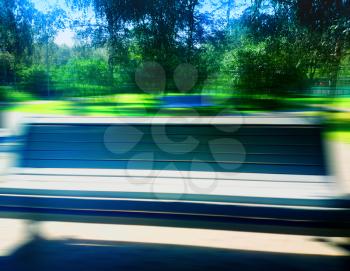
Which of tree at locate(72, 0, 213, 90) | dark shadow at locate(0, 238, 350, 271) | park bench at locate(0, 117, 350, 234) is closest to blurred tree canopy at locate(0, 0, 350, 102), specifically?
tree at locate(72, 0, 213, 90)

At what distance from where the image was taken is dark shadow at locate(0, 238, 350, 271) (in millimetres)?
2256

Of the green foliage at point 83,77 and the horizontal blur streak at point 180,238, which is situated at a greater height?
the green foliage at point 83,77

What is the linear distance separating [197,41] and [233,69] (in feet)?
1.30

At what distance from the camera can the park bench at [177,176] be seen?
6.03ft

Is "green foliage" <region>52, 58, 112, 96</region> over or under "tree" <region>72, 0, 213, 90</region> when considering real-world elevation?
under

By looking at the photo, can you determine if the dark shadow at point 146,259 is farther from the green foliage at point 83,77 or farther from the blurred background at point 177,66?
the green foliage at point 83,77

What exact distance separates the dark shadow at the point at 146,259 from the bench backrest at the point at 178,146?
57cm

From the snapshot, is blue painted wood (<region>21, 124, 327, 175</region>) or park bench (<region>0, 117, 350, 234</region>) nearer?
park bench (<region>0, 117, 350, 234</region>)

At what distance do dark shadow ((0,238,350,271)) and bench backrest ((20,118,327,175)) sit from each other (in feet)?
1.88

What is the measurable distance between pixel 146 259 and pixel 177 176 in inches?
22.8

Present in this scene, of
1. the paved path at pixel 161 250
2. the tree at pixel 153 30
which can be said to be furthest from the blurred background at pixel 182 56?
the paved path at pixel 161 250

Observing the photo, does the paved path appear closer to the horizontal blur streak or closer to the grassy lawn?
Result: the horizontal blur streak

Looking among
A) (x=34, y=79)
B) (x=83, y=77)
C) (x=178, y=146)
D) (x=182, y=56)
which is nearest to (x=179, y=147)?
(x=178, y=146)

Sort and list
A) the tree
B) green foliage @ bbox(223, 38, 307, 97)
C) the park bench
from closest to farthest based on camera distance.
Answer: the park bench
the tree
green foliage @ bbox(223, 38, 307, 97)
